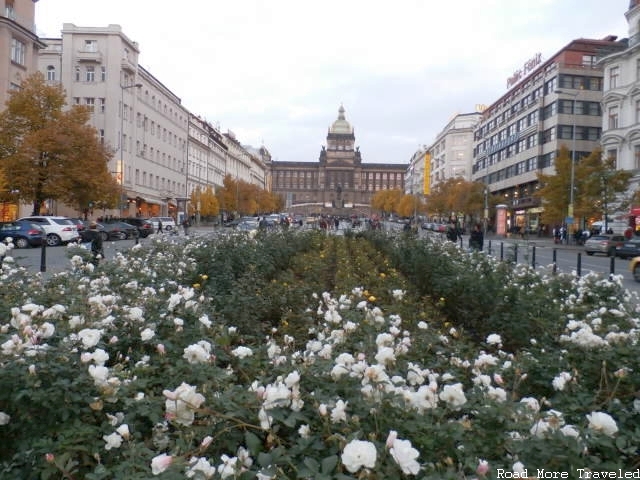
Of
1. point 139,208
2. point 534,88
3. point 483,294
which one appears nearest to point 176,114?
point 139,208

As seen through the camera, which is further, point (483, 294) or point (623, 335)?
point (483, 294)

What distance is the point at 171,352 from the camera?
4.34 m

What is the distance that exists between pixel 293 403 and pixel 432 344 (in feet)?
7.53

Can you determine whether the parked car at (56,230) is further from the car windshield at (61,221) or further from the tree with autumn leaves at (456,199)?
the tree with autumn leaves at (456,199)

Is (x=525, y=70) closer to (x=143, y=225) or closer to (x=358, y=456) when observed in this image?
(x=143, y=225)

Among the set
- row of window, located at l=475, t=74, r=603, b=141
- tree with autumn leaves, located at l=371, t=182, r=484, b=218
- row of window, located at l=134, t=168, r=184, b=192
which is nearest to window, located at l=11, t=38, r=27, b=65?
row of window, located at l=134, t=168, r=184, b=192

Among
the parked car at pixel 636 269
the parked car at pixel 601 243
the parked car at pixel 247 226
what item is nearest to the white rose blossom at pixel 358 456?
the parked car at pixel 636 269

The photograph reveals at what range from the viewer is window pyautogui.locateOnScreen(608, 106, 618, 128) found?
163 ft

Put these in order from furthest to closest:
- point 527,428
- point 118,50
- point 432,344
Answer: point 118,50 < point 432,344 < point 527,428

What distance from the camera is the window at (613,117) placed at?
49641 mm

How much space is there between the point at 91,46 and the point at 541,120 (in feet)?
152

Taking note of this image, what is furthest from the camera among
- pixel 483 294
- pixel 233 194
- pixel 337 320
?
pixel 233 194

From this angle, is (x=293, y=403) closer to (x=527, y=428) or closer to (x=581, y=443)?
(x=527, y=428)

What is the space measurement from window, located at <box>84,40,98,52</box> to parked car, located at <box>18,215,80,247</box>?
29.8 meters
